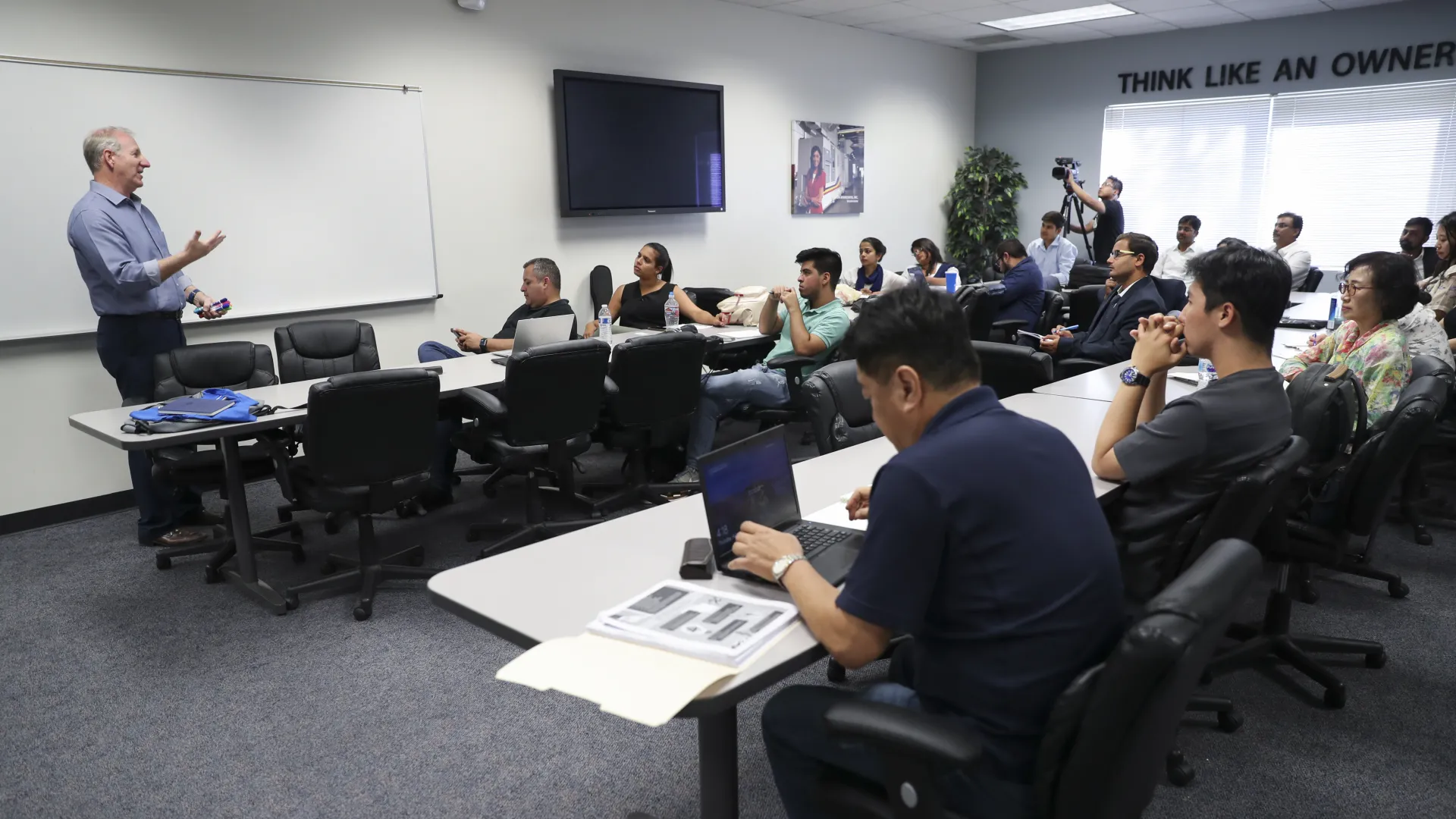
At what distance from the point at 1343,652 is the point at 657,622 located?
8.38 ft

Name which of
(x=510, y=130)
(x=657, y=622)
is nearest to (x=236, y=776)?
(x=657, y=622)

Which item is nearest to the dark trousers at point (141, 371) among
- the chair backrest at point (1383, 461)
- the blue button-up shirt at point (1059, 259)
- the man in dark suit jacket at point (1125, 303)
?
the man in dark suit jacket at point (1125, 303)

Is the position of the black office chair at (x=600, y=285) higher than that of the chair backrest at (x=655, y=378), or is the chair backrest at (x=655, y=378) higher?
the black office chair at (x=600, y=285)

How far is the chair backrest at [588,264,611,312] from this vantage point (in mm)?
6445

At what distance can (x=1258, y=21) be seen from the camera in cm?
824

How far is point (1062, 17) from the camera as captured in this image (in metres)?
7.97

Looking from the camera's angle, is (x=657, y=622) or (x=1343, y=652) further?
(x=1343, y=652)

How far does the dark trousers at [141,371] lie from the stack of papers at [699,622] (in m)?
3.38

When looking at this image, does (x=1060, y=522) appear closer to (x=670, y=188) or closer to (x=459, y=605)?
(x=459, y=605)

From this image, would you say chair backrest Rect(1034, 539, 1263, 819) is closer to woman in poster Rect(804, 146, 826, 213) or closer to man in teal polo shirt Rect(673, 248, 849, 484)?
man in teal polo shirt Rect(673, 248, 849, 484)

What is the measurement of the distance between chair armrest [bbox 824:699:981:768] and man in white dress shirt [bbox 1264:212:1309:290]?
23.8ft

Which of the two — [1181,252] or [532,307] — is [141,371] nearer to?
[532,307]

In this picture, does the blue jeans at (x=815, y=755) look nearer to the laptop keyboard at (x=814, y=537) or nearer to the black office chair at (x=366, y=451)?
the laptop keyboard at (x=814, y=537)

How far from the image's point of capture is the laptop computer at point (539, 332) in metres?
4.15
